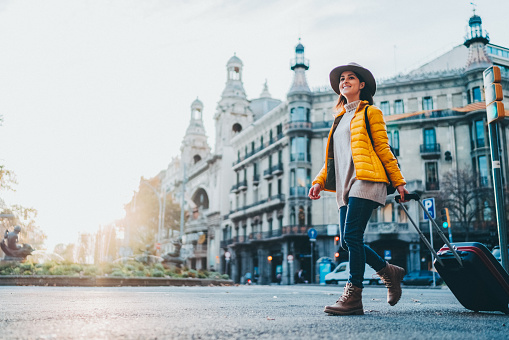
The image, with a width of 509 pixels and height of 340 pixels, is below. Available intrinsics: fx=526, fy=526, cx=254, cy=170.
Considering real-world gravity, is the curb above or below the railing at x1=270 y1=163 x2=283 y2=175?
below

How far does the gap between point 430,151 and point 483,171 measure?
163 inches

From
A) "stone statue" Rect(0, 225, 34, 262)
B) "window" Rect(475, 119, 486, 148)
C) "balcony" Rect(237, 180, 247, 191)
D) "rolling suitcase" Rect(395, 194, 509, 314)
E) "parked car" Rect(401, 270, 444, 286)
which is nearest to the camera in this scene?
"rolling suitcase" Rect(395, 194, 509, 314)

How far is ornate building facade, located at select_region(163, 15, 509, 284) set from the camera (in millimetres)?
39656

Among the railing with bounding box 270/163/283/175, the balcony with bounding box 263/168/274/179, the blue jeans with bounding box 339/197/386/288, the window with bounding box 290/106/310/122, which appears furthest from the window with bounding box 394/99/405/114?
the blue jeans with bounding box 339/197/386/288

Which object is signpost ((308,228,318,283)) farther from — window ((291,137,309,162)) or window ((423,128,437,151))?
window ((423,128,437,151))

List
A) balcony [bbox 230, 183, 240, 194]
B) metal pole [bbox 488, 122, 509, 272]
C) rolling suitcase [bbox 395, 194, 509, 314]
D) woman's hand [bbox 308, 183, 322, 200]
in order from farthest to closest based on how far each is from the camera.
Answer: balcony [bbox 230, 183, 240, 194] < metal pole [bbox 488, 122, 509, 272] < woman's hand [bbox 308, 183, 322, 200] < rolling suitcase [bbox 395, 194, 509, 314]

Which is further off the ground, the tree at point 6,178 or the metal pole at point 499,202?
the tree at point 6,178

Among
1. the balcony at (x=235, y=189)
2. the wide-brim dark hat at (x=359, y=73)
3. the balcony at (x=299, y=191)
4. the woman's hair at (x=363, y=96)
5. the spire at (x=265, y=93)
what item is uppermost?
the spire at (x=265, y=93)

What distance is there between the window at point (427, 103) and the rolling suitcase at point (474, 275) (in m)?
39.8

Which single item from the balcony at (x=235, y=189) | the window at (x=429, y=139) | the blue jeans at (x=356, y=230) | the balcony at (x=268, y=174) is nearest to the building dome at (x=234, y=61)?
the balcony at (x=235, y=189)

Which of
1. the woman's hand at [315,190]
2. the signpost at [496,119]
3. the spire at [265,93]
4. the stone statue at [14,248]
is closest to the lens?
the woman's hand at [315,190]

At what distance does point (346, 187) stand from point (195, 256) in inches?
2367

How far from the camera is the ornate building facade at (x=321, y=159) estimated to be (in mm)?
39656

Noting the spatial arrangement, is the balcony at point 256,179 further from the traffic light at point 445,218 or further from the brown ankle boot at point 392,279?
the brown ankle boot at point 392,279
